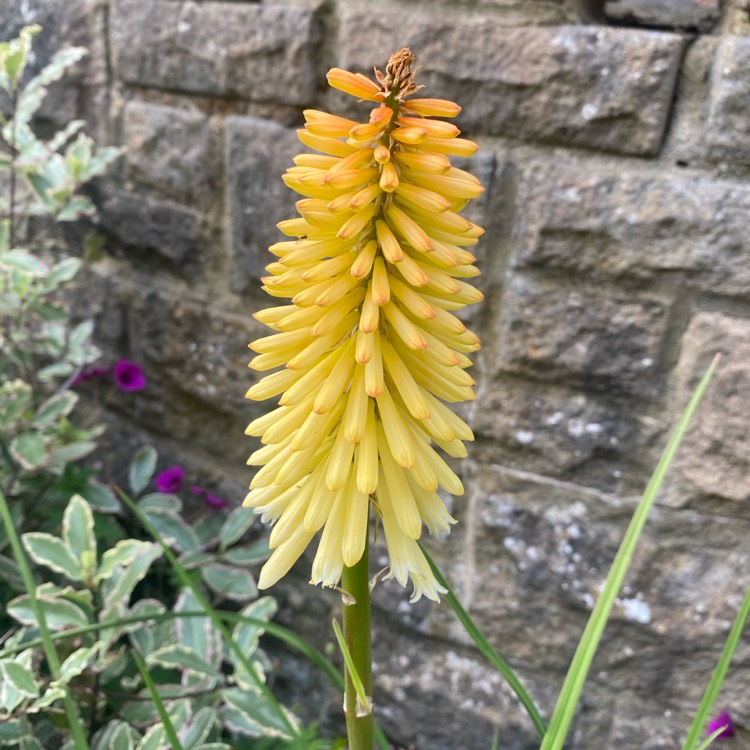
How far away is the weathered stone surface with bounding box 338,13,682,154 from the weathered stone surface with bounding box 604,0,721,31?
0.24 ft

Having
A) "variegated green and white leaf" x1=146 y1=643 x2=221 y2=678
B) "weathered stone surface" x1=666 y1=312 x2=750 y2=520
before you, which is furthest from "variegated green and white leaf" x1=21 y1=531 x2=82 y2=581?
"weathered stone surface" x1=666 y1=312 x2=750 y2=520

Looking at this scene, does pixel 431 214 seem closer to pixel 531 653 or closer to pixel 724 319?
pixel 724 319

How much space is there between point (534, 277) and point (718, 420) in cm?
32

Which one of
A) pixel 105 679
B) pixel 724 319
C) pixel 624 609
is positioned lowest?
pixel 105 679

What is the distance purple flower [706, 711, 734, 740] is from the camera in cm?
105

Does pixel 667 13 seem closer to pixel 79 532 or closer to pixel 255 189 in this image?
pixel 255 189

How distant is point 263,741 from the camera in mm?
1206

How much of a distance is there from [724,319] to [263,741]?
0.97 meters

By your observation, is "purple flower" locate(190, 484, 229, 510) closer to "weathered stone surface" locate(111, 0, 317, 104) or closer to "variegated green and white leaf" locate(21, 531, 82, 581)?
"variegated green and white leaf" locate(21, 531, 82, 581)

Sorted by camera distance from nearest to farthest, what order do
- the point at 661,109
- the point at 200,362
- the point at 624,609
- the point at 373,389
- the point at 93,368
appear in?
the point at 373,389 → the point at 661,109 → the point at 624,609 → the point at 200,362 → the point at 93,368

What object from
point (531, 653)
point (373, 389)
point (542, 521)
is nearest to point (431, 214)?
point (373, 389)

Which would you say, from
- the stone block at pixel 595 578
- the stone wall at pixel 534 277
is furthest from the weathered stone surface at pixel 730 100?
Result: the stone block at pixel 595 578

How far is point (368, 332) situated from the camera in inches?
21.3

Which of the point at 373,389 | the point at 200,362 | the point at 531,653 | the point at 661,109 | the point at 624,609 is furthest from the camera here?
the point at 200,362
